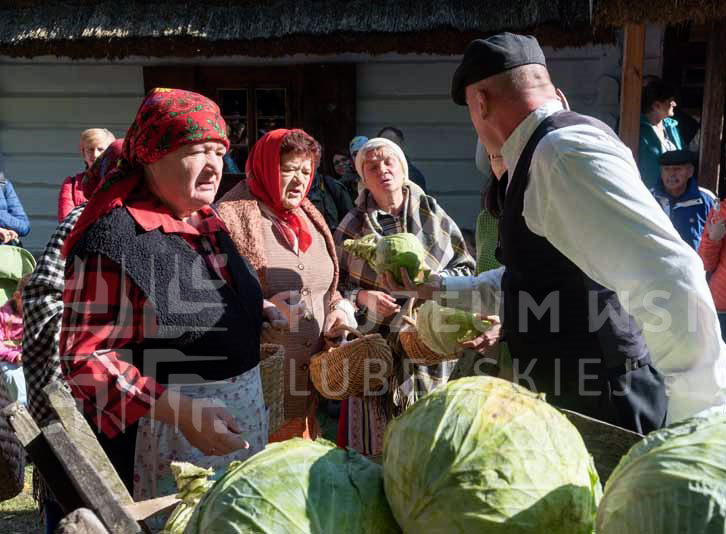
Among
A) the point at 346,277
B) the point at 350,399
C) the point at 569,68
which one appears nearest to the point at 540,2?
the point at 569,68

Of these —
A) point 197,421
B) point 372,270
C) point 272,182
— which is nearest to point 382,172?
point 372,270

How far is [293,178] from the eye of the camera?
3.29m

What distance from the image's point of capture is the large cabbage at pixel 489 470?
97 cm

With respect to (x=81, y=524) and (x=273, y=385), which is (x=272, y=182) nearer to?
(x=273, y=385)

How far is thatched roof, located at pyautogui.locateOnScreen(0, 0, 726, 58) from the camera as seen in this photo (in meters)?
5.98

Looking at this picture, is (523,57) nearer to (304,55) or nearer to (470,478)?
(470,478)

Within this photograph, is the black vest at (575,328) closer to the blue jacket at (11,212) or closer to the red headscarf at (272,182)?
the red headscarf at (272,182)

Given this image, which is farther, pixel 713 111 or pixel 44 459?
pixel 713 111

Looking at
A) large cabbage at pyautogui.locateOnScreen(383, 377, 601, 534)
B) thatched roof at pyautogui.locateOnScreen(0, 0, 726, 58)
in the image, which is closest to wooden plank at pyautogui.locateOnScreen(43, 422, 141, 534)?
large cabbage at pyautogui.locateOnScreen(383, 377, 601, 534)

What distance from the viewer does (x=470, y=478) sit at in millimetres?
981

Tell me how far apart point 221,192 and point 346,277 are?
3.68 metres

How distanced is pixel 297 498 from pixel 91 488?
0.34 m

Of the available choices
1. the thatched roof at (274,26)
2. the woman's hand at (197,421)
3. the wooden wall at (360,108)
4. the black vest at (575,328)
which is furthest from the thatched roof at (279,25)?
the woman's hand at (197,421)

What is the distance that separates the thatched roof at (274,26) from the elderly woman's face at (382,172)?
8.83 ft
